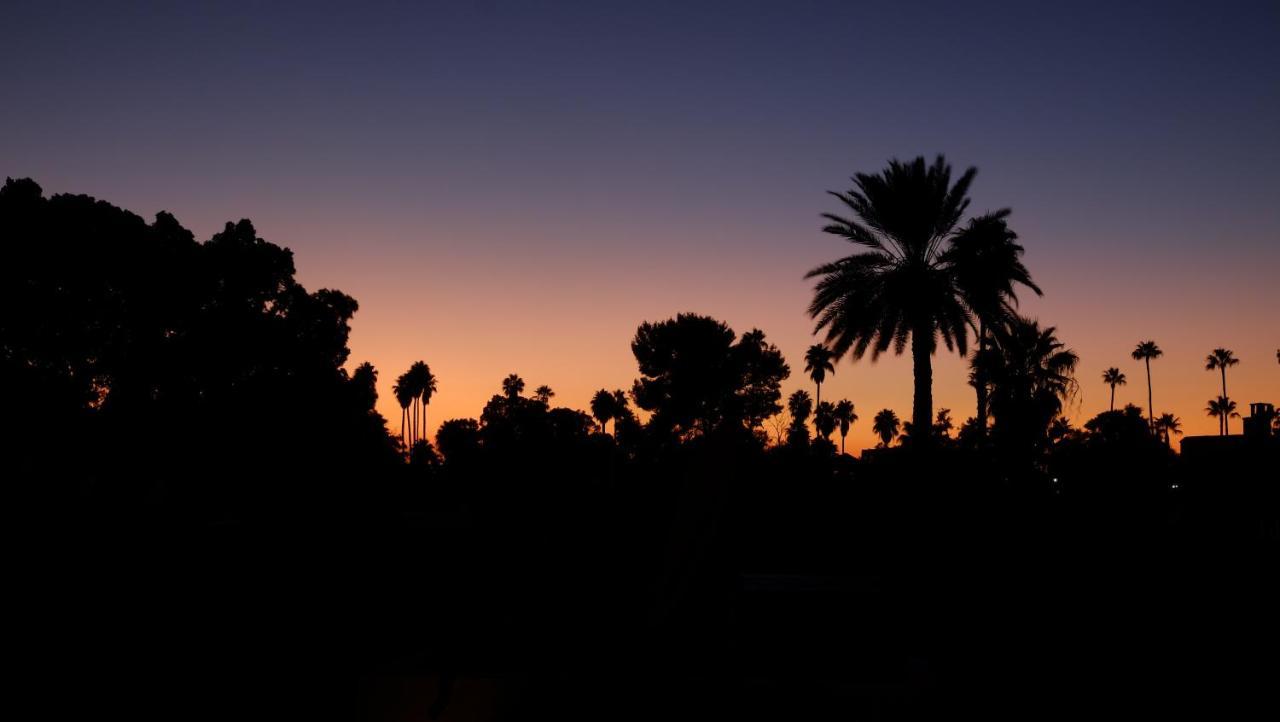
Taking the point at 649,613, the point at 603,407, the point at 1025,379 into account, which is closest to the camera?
the point at 649,613

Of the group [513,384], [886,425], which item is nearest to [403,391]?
[513,384]

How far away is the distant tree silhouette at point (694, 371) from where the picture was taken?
155 feet

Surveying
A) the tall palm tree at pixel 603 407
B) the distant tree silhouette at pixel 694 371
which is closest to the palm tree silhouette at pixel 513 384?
the tall palm tree at pixel 603 407

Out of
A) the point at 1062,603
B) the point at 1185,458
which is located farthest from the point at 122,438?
the point at 1185,458

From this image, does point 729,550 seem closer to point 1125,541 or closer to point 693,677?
point 693,677

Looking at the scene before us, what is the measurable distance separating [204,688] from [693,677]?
198 inches

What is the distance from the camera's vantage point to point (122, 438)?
26.2m

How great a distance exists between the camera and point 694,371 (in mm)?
47750

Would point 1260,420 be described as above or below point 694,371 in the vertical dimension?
below

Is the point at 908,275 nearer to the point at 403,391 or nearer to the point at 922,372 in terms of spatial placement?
the point at 922,372

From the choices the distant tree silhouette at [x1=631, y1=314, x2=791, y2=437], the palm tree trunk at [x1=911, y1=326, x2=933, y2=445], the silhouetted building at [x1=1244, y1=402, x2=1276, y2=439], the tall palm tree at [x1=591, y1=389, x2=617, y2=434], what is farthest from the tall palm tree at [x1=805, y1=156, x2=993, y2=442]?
the tall palm tree at [x1=591, y1=389, x2=617, y2=434]

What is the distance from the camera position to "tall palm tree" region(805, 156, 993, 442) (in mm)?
23219

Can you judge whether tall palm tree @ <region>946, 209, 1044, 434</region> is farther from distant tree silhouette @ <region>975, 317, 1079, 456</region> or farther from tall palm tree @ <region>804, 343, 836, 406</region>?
tall palm tree @ <region>804, 343, 836, 406</region>

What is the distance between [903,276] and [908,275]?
141 millimetres
